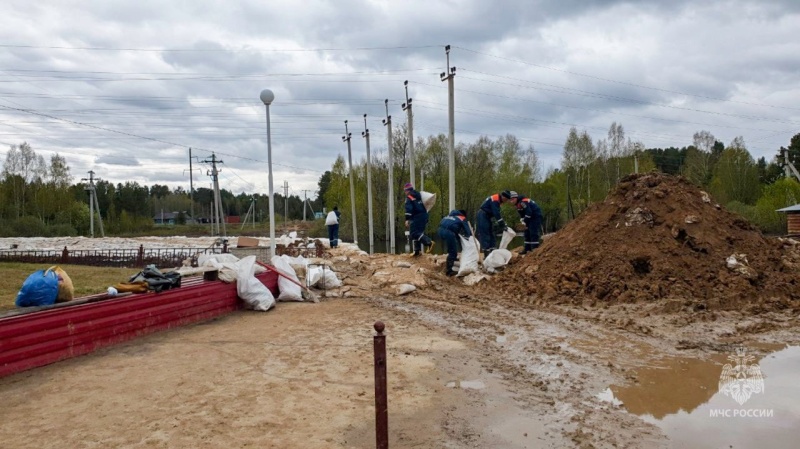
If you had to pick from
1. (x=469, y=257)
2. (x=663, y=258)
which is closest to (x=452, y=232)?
(x=469, y=257)

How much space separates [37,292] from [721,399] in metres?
7.64

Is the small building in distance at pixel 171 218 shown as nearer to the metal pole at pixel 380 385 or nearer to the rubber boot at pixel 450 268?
the rubber boot at pixel 450 268

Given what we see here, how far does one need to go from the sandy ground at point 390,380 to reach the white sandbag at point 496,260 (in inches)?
119

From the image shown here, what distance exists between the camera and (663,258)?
9875 millimetres

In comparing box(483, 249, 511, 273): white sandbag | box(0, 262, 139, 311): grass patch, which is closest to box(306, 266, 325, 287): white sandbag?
box(483, 249, 511, 273): white sandbag

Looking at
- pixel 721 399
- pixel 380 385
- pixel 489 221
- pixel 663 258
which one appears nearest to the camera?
pixel 380 385

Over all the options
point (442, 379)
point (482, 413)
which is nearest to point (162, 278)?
point (442, 379)

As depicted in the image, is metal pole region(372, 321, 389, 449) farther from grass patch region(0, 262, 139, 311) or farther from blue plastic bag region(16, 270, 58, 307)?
grass patch region(0, 262, 139, 311)

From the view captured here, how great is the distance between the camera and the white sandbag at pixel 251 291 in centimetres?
915

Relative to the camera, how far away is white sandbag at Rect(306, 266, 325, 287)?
10.9m

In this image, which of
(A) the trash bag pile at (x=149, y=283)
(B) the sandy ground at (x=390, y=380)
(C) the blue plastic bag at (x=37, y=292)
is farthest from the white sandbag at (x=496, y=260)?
(C) the blue plastic bag at (x=37, y=292)

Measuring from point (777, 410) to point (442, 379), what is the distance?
9.56ft

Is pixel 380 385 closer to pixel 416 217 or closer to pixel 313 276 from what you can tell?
pixel 313 276

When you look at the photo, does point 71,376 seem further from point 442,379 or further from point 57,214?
point 57,214
